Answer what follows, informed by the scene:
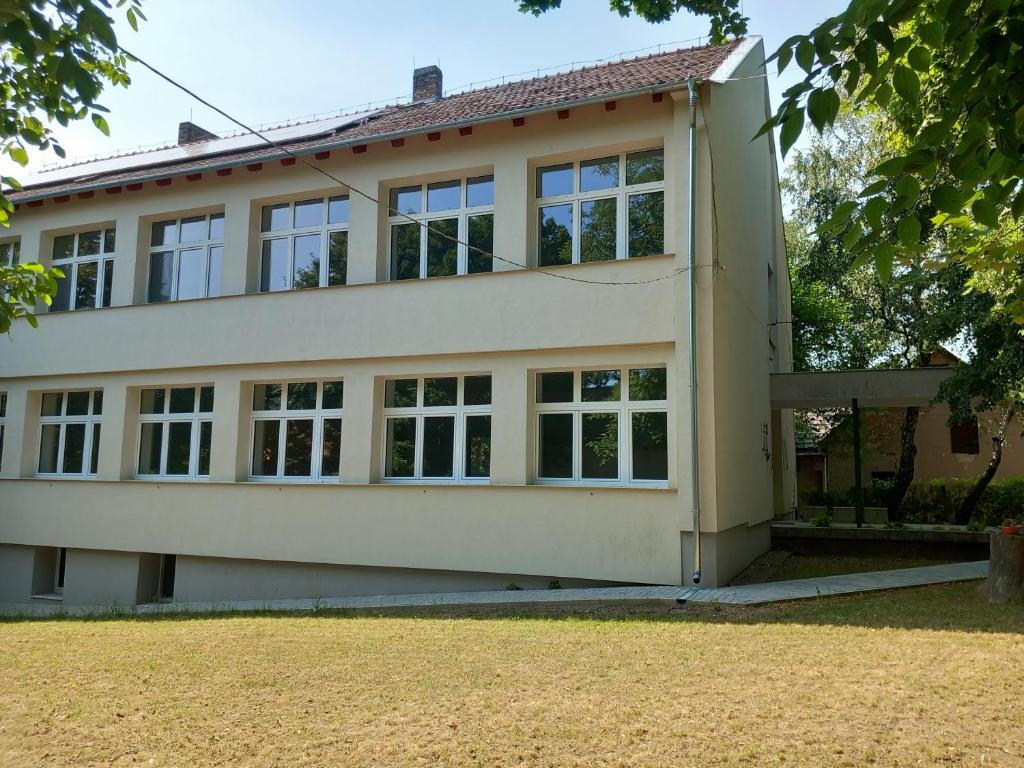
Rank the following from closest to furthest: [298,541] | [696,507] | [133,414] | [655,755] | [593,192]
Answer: [655,755], [696,507], [593,192], [298,541], [133,414]

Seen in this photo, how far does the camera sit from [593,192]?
11.8 meters

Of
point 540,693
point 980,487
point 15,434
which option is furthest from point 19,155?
point 980,487

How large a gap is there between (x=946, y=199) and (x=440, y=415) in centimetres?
969

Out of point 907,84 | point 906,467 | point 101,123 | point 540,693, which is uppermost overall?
point 101,123

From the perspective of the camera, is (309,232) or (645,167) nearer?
(645,167)

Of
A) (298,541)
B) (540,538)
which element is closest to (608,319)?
(540,538)

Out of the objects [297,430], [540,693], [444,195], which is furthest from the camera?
[297,430]

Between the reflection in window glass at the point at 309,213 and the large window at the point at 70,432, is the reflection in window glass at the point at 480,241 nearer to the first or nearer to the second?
the reflection in window glass at the point at 309,213

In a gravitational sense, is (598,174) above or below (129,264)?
above

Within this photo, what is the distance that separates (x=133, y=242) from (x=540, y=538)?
9.23 meters

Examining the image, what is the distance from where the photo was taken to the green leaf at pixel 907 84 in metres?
2.87

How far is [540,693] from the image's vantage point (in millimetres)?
5551

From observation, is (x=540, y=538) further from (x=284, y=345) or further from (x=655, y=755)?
(x=655, y=755)

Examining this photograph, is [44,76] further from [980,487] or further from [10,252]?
[980,487]
